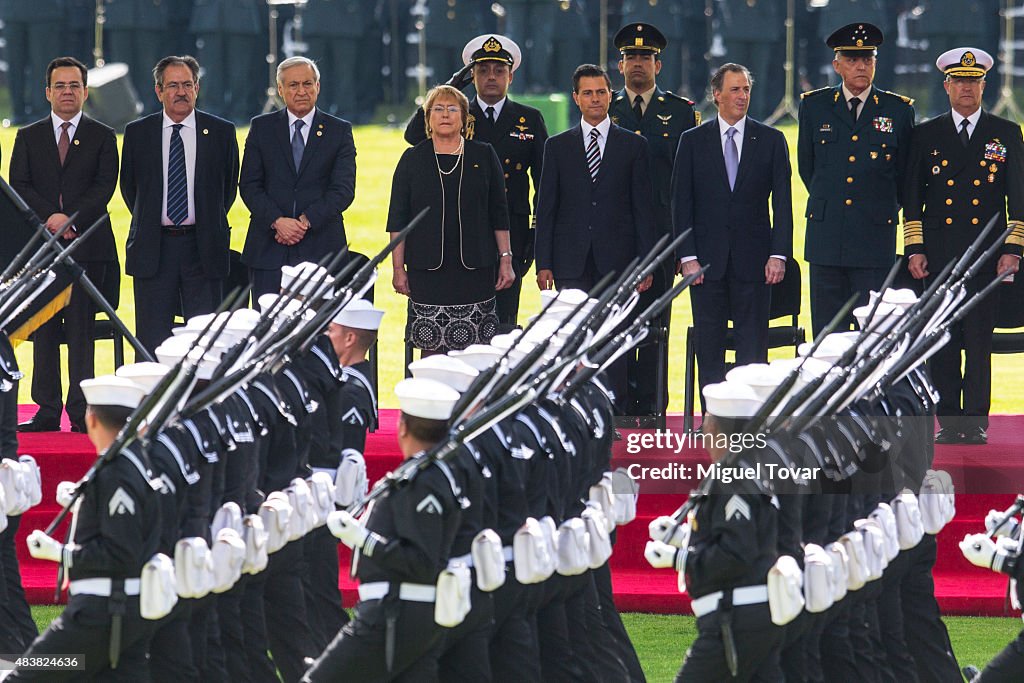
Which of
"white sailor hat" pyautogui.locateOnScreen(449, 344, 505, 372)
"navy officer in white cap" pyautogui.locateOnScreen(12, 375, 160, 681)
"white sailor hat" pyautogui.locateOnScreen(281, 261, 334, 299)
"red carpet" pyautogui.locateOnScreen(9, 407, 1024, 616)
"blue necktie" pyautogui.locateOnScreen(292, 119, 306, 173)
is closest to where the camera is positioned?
"navy officer in white cap" pyautogui.locateOnScreen(12, 375, 160, 681)

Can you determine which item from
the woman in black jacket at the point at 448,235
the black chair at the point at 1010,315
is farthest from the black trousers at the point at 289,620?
the black chair at the point at 1010,315

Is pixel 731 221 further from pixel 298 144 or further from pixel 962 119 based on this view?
pixel 298 144

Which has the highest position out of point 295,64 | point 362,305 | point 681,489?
point 295,64

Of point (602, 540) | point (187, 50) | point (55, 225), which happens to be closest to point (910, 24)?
point (187, 50)

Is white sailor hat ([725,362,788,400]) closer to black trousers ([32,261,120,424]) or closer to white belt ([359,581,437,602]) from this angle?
white belt ([359,581,437,602])

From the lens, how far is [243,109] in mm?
18531

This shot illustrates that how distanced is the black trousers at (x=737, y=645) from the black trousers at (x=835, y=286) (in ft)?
12.0

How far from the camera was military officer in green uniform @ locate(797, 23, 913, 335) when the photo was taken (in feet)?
32.6

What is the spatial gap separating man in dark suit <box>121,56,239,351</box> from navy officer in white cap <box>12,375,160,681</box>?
11.6ft

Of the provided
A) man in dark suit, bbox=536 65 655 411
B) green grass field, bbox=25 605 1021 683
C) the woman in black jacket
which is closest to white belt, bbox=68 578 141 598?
green grass field, bbox=25 605 1021 683

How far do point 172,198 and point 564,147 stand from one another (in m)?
1.81

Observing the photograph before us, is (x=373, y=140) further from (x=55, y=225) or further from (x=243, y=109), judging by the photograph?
(x=55, y=225)

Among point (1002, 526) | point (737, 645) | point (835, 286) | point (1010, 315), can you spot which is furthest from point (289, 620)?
point (1010, 315)

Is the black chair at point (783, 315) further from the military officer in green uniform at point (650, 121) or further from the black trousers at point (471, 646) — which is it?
the black trousers at point (471, 646)
